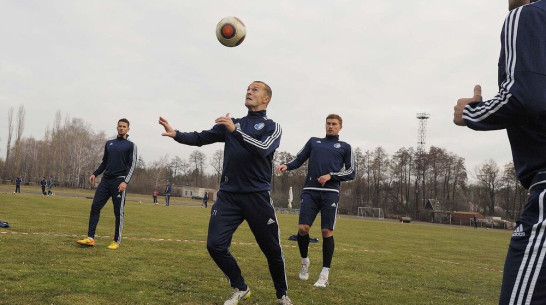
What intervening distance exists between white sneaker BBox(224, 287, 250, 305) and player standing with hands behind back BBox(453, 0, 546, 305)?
11.1ft

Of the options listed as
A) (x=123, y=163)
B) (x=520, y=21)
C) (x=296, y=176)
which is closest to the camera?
(x=520, y=21)

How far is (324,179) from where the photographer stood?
694 cm

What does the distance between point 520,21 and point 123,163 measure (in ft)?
27.7

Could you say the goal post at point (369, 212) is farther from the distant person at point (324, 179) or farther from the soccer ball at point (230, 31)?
the soccer ball at point (230, 31)

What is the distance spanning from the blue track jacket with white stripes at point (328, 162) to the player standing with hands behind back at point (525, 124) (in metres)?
4.95

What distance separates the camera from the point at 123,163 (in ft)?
30.0

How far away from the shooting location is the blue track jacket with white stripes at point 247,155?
5109 millimetres

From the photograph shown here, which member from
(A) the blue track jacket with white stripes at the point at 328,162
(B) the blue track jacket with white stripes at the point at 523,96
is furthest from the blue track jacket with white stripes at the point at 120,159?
(B) the blue track jacket with white stripes at the point at 523,96

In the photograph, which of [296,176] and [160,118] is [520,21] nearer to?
[160,118]

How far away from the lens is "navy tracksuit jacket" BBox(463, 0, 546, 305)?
212 centimetres

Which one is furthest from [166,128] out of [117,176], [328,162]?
[117,176]

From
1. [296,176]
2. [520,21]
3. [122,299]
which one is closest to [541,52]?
[520,21]

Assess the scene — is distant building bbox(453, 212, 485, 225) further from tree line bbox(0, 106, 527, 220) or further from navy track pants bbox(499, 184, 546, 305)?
navy track pants bbox(499, 184, 546, 305)

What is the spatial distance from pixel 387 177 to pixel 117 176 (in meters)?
80.7
